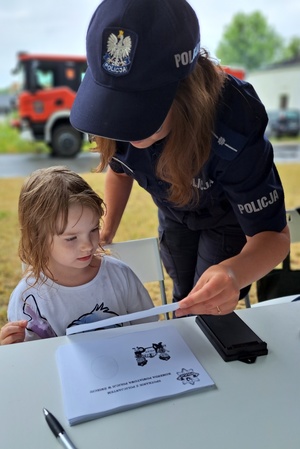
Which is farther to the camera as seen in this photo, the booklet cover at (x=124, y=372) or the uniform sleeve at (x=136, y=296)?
the uniform sleeve at (x=136, y=296)

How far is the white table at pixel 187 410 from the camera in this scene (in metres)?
0.58

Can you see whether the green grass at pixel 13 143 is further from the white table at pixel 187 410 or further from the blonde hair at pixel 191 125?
the white table at pixel 187 410

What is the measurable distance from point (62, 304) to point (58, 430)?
1.41 feet

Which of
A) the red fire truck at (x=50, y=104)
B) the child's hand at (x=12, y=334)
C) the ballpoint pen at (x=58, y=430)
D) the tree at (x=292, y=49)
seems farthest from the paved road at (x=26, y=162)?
the ballpoint pen at (x=58, y=430)

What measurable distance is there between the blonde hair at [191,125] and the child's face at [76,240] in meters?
0.20

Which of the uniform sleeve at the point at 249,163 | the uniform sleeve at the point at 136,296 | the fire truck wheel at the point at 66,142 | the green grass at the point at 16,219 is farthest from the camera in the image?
the fire truck wheel at the point at 66,142

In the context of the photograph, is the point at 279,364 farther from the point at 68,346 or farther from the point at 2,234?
the point at 2,234

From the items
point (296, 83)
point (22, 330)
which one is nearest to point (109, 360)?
point (22, 330)

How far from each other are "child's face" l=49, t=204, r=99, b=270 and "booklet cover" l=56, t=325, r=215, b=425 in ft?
0.71

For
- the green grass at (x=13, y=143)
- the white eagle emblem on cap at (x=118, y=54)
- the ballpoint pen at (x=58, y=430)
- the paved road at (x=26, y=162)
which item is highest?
the white eagle emblem on cap at (x=118, y=54)

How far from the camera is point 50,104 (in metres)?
3.55

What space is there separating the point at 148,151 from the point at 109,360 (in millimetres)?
455

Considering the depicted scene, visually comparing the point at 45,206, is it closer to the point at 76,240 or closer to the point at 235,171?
the point at 76,240

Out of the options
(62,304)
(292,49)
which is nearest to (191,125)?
(62,304)
